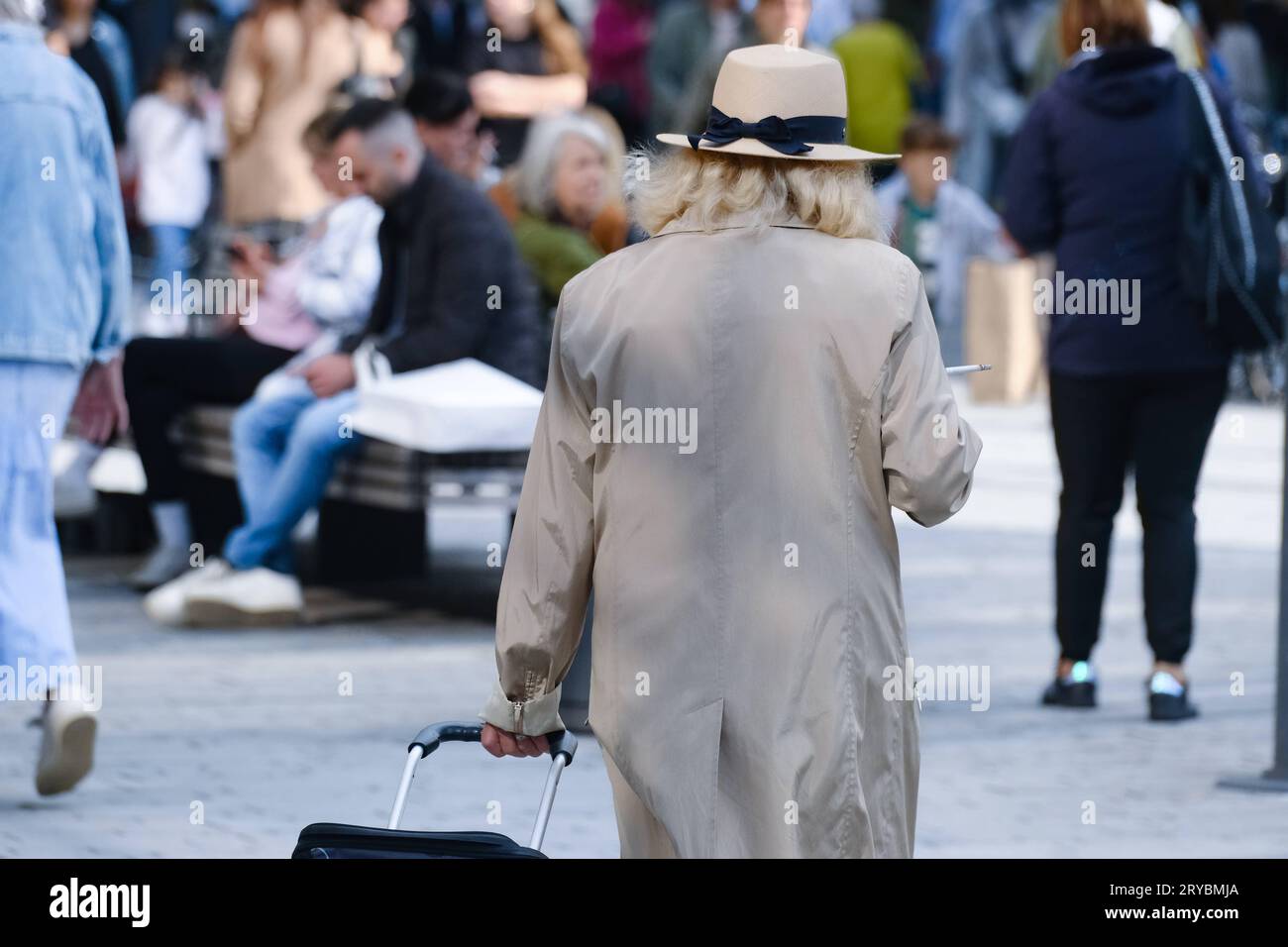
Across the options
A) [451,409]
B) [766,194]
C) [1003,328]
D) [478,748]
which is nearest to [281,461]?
[451,409]

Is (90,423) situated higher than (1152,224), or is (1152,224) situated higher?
(1152,224)

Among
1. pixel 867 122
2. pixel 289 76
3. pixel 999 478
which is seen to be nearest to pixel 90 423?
pixel 999 478

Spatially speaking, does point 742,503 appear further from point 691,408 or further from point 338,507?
point 338,507

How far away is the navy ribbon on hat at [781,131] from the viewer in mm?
3650

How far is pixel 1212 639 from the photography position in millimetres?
8086

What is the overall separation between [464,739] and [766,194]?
95 cm

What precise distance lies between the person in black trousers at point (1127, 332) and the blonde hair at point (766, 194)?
323cm

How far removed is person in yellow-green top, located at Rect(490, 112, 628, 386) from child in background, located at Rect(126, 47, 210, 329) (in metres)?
7.58

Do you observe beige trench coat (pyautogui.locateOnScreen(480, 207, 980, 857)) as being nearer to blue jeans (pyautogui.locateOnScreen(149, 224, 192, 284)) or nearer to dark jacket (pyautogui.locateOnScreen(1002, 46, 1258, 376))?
dark jacket (pyautogui.locateOnScreen(1002, 46, 1258, 376))

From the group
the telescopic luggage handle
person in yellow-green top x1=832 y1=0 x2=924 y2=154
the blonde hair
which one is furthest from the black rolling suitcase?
person in yellow-green top x1=832 y1=0 x2=924 y2=154

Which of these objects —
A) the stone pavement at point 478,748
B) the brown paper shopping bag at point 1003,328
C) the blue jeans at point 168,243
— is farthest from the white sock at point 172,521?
the blue jeans at point 168,243
